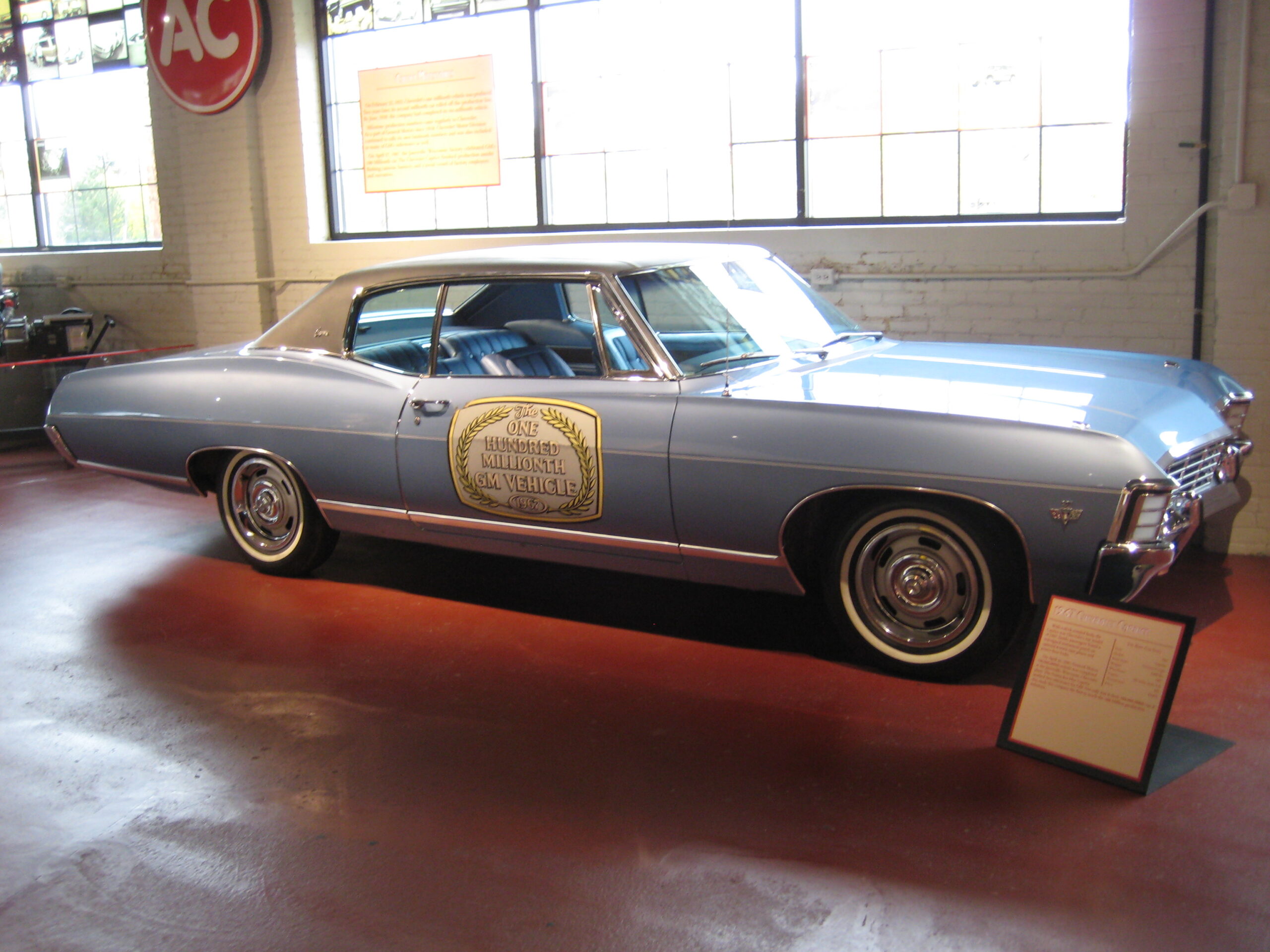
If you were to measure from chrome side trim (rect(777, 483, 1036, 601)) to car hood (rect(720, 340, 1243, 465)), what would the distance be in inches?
10.1

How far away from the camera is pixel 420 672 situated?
13.3ft

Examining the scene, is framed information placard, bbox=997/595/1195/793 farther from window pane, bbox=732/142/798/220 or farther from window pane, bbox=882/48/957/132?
window pane, bbox=732/142/798/220

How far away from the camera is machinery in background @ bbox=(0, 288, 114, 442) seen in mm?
8812

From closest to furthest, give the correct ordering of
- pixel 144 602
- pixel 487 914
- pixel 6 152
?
pixel 487 914 → pixel 144 602 → pixel 6 152

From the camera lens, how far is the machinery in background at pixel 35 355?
881 cm

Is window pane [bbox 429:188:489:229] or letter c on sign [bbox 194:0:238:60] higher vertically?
letter c on sign [bbox 194:0:238:60]

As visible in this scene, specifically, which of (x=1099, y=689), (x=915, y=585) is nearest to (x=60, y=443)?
(x=915, y=585)

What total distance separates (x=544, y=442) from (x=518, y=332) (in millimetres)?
770

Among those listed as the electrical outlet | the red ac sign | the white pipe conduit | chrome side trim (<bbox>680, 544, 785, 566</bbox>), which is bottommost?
chrome side trim (<bbox>680, 544, 785, 566</bbox>)

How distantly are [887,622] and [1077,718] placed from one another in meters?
0.77

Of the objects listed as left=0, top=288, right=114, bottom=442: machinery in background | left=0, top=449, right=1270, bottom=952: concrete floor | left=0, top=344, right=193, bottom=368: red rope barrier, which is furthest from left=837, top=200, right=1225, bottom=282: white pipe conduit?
left=0, top=288, right=114, bottom=442: machinery in background

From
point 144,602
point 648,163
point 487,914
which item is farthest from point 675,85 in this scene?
point 487,914

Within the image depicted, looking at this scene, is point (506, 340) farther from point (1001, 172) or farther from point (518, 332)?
point (1001, 172)

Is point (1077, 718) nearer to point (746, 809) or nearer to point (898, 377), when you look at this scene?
point (746, 809)
